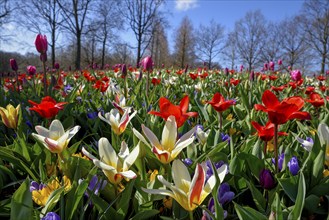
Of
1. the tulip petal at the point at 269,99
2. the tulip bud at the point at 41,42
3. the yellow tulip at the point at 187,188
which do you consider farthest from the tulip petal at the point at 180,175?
the tulip bud at the point at 41,42

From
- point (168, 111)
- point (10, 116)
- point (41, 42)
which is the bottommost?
Result: point (10, 116)

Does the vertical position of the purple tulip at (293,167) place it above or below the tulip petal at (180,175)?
below

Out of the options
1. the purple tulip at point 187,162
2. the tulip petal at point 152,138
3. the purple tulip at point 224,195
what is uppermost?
the tulip petal at point 152,138

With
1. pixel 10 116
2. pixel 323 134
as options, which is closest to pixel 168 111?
pixel 323 134

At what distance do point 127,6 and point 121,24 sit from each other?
223 centimetres

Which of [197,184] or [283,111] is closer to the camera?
[197,184]

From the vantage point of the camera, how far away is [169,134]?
0.88 metres

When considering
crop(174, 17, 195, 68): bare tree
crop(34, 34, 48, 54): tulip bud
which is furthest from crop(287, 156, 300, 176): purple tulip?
crop(174, 17, 195, 68): bare tree

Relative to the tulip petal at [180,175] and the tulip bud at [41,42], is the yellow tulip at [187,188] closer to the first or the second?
the tulip petal at [180,175]

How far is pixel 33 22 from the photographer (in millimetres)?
23375

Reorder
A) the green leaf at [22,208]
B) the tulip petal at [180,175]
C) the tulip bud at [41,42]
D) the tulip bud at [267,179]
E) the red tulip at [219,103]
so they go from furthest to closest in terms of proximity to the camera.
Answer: the tulip bud at [41,42] → the red tulip at [219,103] → the tulip bud at [267,179] → the tulip petal at [180,175] → the green leaf at [22,208]

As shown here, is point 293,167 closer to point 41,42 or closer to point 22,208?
point 22,208

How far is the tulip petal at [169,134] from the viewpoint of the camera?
2.88ft

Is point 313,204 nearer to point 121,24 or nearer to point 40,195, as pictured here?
point 40,195
